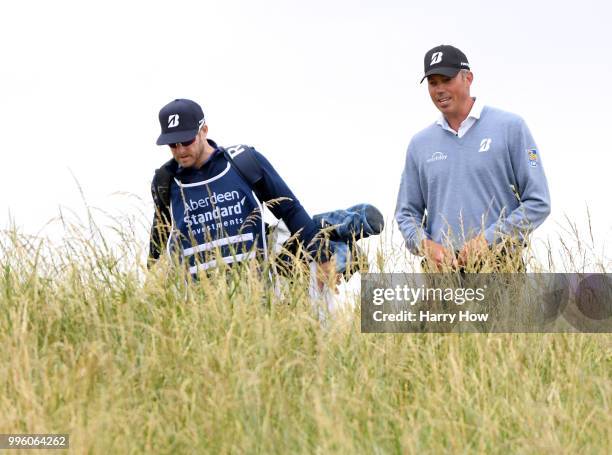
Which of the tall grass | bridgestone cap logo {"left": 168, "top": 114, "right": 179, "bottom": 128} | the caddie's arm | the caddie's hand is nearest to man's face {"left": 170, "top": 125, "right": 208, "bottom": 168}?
bridgestone cap logo {"left": 168, "top": 114, "right": 179, "bottom": 128}

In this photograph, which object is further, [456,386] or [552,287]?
[552,287]

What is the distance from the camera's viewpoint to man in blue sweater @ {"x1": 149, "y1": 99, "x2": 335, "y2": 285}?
6.87m

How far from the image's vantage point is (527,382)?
5.40 m

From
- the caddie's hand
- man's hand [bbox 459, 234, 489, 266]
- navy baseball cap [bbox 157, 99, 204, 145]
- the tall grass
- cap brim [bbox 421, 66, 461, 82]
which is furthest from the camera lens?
cap brim [bbox 421, 66, 461, 82]

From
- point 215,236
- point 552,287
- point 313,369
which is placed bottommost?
point 313,369

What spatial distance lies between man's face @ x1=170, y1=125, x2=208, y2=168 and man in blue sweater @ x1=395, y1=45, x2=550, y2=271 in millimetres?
1632

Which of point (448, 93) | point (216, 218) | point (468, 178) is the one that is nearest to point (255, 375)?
point (216, 218)

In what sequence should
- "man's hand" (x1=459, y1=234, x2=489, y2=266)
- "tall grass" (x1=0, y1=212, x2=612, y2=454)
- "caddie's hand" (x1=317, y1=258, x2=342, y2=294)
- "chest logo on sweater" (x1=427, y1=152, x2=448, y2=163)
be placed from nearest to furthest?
1. "tall grass" (x1=0, y1=212, x2=612, y2=454)
2. "caddie's hand" (x1=317, y1=258, x2=342, y2=294)
3. "man's hand" (x1=459, y1=234, x2=489, y2=266)
4. "chest logo on sweater" (x1=427, y1=152, x2=448, y2=163)

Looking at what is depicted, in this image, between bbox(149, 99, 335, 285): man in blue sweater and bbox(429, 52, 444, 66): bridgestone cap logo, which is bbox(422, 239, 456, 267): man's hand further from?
bbox(429, 52, 444, 66): bridgestone cap logo

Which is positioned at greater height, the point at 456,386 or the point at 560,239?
the point at 560,239

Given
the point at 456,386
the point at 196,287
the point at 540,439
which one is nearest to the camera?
the point at 540,439

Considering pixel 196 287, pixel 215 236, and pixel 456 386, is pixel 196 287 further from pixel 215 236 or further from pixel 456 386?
pixel 456 386

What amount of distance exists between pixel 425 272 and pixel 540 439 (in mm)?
2272

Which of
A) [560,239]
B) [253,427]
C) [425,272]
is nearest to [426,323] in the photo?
[425,272]
